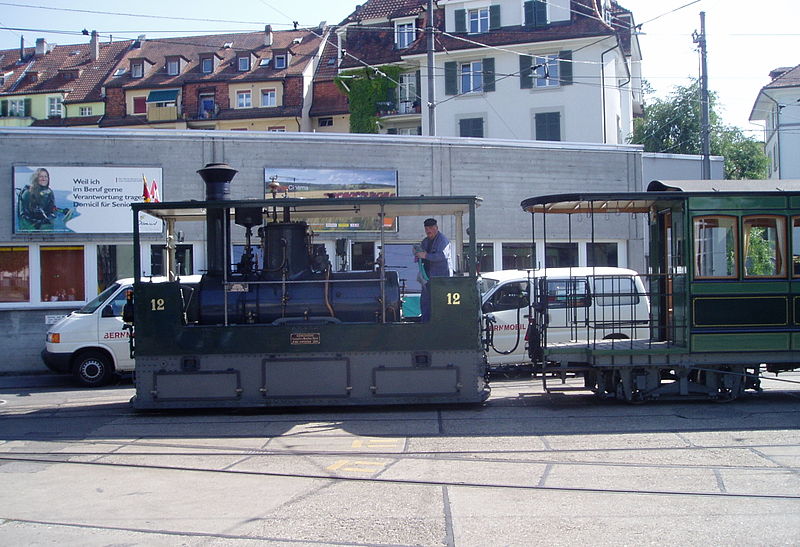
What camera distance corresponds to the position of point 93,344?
536 inches

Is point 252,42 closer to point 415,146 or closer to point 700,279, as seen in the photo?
point 415,146

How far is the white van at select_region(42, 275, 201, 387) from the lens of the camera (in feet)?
44.6

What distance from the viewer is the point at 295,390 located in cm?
983

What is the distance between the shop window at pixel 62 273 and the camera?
56.0 feet

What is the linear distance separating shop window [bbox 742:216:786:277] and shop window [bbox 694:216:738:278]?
0.17 meters

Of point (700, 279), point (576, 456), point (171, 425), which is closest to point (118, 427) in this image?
point (171, 425)

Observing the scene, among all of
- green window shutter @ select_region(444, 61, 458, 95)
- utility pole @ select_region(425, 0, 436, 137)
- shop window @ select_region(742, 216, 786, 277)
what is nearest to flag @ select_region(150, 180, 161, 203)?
utility pole @ select_region(425, 0, 436, 137)

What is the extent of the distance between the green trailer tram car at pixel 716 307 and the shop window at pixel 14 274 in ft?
39.6

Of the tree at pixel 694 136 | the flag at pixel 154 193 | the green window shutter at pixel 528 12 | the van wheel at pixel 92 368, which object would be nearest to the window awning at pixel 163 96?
the green window shutter at pixel 528 12

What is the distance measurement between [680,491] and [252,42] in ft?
185

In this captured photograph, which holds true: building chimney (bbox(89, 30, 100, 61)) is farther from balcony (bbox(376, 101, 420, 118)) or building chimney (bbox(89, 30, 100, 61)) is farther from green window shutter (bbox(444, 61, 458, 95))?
green window shutter (bbox(444, 61, 458, 95))

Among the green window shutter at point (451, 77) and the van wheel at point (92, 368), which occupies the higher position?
the green window shutter at point (451, 77)

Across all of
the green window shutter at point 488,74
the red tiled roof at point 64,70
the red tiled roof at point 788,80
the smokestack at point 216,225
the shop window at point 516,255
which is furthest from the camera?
the red tiled roof at point 64,70

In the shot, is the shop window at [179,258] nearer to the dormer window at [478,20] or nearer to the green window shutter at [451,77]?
the green window shutter at [451,77]
